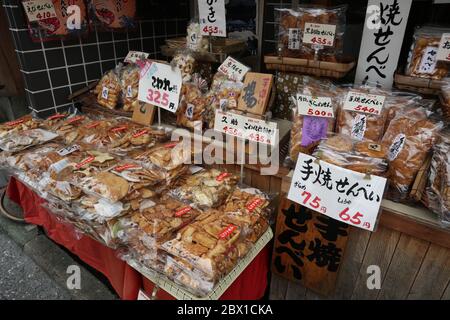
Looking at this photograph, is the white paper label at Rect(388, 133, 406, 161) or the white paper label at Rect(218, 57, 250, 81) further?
the white paper label at Rect(218, 57, 250, 81)

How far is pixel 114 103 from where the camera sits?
9.23 ft

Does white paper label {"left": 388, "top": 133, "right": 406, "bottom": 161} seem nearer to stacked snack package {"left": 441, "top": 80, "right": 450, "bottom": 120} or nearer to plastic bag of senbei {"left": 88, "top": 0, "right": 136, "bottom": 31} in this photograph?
stacked snack package {"left": 441, "top": 80, "right": 450, "bottom": 120}

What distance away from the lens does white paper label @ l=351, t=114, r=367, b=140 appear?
175 cm

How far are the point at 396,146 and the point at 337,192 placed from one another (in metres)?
0.40

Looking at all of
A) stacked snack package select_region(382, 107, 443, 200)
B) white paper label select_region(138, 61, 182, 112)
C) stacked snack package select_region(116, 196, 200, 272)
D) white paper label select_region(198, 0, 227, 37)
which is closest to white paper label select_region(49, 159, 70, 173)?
stacked snack package select_region(116, 196, 200, 272)

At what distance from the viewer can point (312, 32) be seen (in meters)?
1.92

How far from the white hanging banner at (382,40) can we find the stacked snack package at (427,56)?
95 millimetres

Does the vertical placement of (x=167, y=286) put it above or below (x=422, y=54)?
below

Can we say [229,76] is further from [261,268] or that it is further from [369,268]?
[369,268]

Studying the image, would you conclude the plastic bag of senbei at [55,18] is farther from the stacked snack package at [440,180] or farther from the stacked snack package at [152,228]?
the stacked snack package at [440,180]

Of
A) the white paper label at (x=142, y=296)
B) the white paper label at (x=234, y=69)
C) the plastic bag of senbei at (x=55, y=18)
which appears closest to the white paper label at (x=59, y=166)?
the white paper label at (x=142, y=296)

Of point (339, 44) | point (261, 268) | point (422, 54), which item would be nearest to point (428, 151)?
point (422, 54)

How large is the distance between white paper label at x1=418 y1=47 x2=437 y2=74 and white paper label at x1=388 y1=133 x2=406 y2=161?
0.42 m

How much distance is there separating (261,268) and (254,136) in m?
0.88
